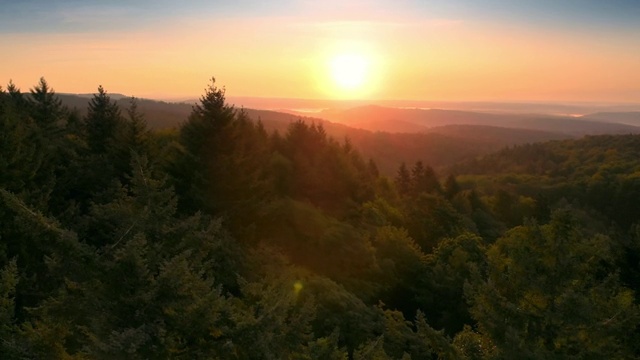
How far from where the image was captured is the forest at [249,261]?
25.9 ft

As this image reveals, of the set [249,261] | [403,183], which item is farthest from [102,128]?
[403,183]

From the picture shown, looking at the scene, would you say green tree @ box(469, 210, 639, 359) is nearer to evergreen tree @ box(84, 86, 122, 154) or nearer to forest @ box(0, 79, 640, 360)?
forest @ box(0, 79, 640, 360)

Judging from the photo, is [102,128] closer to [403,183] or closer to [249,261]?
[249,261]

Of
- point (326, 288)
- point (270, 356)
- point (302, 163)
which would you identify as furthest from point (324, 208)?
point (270, 356)

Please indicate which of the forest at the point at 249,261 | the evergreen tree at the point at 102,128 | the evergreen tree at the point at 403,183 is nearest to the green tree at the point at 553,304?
the forest at the point at 249,261

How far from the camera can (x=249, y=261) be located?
1906 centimetres

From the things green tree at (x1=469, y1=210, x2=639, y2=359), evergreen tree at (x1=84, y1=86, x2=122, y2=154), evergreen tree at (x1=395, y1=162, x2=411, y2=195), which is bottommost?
evergreen tree at (x1=395, y1=162, x2=411, y2=195)

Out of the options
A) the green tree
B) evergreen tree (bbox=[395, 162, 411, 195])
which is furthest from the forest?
evergreen tree (bbox=[395, 162, 411, 195])

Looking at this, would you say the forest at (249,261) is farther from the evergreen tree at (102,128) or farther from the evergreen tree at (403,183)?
the evergreen tree at (403,183)

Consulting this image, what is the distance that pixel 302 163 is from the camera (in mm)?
34469

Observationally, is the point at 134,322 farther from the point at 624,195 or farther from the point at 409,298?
the point at 624,195

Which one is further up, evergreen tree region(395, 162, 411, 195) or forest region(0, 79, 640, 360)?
forest region(0, 79, 640, 360)

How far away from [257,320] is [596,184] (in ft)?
331

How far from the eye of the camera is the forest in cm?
790
